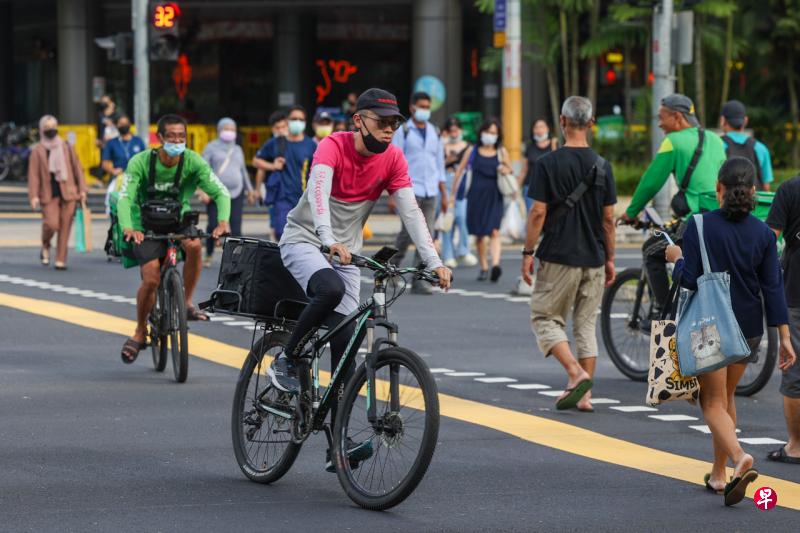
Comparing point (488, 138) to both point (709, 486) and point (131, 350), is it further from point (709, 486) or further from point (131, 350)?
point (709, 486)

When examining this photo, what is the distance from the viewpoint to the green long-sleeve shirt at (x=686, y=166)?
35.6 feet

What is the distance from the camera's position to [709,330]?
7.36 meters

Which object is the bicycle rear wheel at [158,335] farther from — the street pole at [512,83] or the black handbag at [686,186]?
the street pole at [512,83]

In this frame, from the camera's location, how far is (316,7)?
40562 millimetres

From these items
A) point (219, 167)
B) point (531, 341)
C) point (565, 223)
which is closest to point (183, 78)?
point (219, 167)

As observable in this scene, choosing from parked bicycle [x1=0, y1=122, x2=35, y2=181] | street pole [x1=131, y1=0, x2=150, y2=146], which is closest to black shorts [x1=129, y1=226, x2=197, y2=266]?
street pole [x1=131, y1=0, x2=150, y2=146]

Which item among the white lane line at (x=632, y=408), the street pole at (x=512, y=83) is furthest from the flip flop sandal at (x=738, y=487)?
the street pole at (x=512, y=83)

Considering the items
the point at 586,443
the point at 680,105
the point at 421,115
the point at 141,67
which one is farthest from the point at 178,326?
the point at 141,67

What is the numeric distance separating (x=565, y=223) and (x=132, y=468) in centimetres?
325

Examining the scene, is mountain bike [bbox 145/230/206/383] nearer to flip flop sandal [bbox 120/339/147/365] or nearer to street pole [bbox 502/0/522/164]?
flip flop sandal [bbox 120/339/147/365]

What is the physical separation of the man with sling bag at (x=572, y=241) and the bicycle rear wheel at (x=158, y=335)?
2.64 m

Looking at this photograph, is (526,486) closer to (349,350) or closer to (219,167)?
(349,350)

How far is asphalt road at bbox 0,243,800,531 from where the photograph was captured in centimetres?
712

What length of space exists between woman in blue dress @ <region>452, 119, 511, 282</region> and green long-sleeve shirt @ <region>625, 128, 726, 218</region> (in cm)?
710
